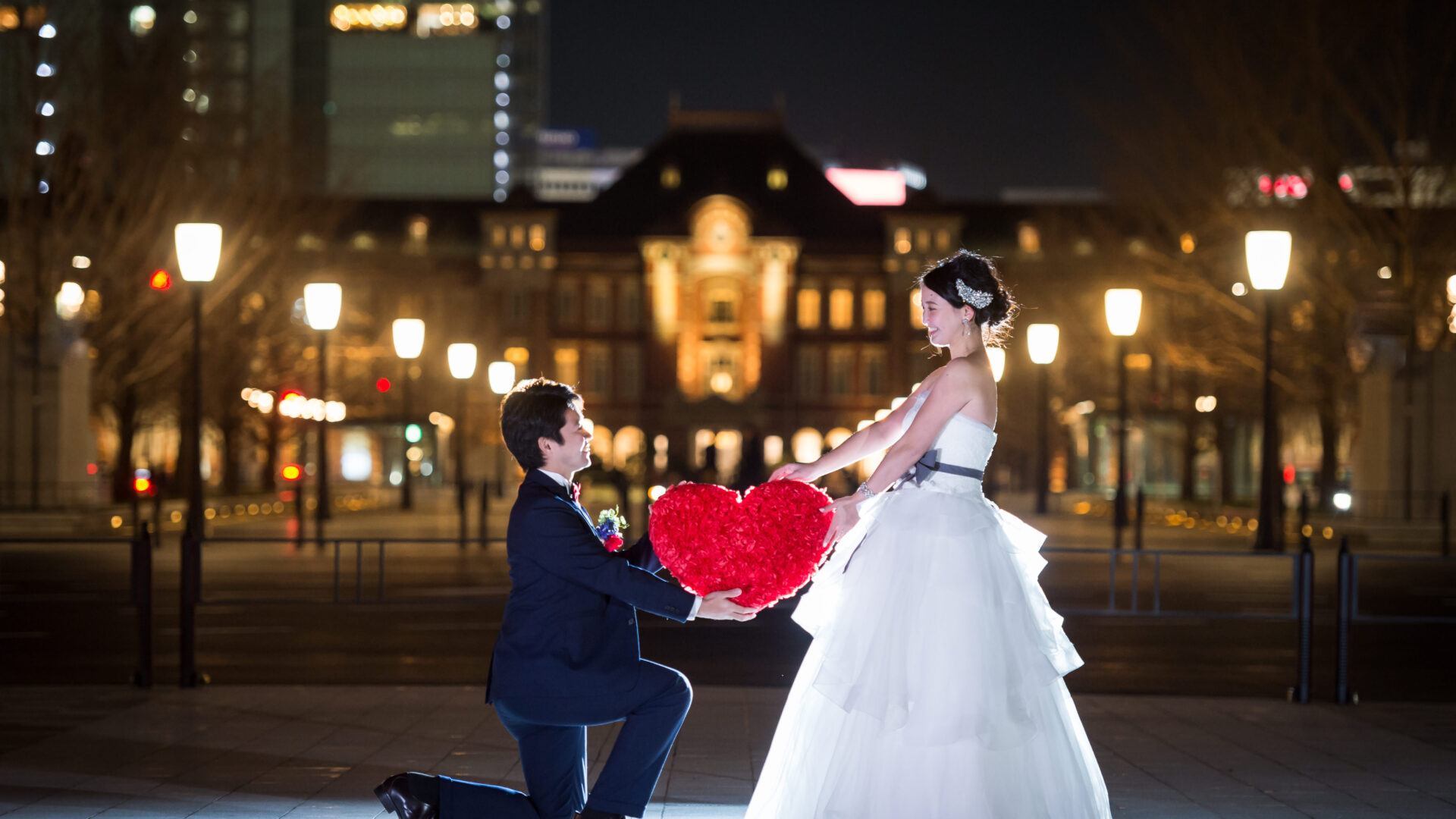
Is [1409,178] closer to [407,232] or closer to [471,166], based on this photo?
[407,232]

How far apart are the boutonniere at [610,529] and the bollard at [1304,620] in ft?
20.2

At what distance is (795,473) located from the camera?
16.9ft

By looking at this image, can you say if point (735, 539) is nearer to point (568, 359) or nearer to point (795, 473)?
point (795, 473)

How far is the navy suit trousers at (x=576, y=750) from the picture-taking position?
15.7ft

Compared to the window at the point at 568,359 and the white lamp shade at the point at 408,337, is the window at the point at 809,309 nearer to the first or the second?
the window at the point at 568,359

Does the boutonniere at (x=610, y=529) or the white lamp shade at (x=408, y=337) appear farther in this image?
the white lamp shade at (x=408, y=337)

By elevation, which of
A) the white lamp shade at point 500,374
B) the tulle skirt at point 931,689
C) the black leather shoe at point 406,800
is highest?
the white lamp shade at point 500,374

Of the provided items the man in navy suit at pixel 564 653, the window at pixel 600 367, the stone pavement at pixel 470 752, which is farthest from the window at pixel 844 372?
the man in navy suit at pixel 564 653

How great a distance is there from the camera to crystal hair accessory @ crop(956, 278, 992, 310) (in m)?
5.23

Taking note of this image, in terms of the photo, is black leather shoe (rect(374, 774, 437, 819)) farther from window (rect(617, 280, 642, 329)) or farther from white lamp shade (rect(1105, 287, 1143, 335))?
window (rect(617, 280, 642, 329))

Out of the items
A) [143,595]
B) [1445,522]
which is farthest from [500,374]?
[143,595]

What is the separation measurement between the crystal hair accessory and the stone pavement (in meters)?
2.39

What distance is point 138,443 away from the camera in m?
68.9

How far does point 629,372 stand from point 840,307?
41.4 ft
